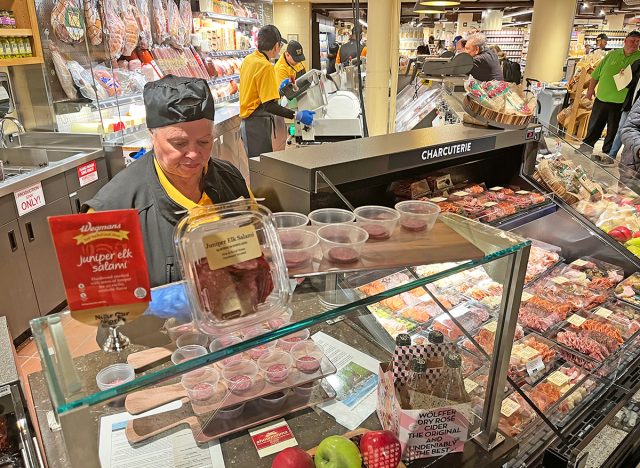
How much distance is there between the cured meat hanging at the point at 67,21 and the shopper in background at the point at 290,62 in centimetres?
232

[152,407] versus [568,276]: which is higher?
[152,407]

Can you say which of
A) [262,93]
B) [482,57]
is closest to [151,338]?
[262,93]

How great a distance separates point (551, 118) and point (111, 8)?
8172mm

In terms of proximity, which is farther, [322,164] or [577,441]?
[322,164]

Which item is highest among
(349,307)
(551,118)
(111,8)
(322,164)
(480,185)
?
(111,8)

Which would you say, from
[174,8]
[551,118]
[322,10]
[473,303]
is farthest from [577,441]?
[322,10]

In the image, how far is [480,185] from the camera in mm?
2719

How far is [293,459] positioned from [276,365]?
0.97 ft

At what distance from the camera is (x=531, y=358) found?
1.90 meters

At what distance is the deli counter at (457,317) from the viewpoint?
0.94m

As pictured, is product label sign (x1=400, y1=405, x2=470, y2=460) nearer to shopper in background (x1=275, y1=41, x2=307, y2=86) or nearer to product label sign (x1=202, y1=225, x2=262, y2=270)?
product label sign (x1=202, y1=225, x2=262, y2=270)

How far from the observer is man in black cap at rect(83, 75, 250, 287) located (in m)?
A: 1.72

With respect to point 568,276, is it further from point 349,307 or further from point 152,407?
point 152,407

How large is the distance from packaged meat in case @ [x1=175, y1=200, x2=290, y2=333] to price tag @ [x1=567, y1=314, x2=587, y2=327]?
1674mm
